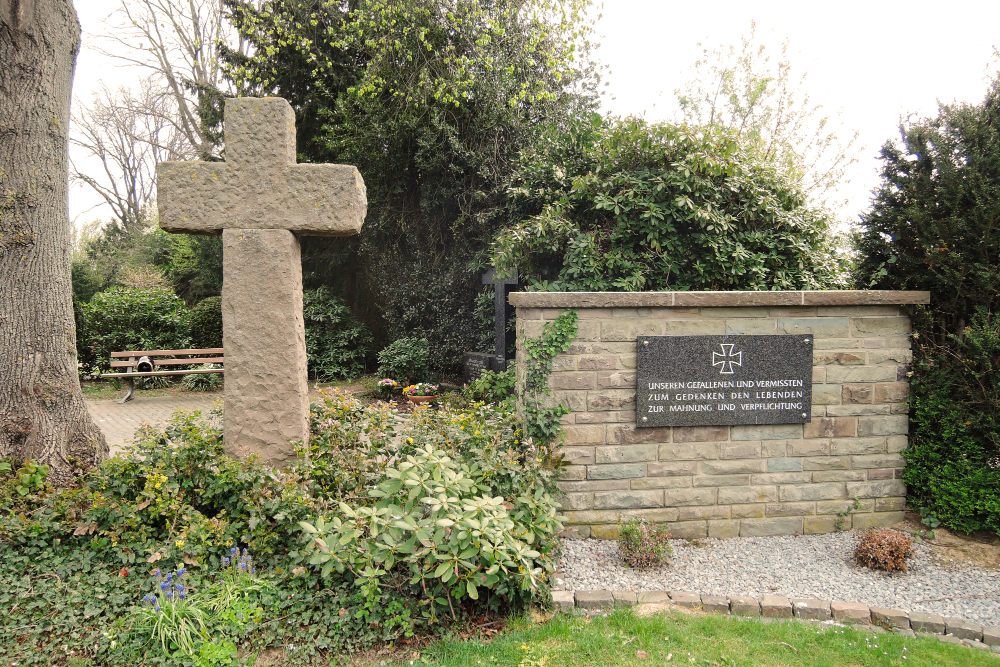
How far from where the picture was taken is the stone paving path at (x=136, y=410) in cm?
774

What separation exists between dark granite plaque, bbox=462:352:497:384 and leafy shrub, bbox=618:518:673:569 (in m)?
5.83

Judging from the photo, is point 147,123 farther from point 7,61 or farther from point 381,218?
point 7,61

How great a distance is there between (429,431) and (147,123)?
2092cm

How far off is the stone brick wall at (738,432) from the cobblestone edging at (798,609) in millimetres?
984

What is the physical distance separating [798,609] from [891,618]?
483mm

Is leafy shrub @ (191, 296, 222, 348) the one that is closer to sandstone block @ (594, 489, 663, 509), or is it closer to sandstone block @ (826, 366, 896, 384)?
sandstone block @ (594, 489, 663, 509)

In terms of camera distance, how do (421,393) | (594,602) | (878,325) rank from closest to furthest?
1. (594,602)
2. (878,325)
3. (421,393)

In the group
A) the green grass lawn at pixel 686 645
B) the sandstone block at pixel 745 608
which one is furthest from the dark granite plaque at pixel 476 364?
the green grass lawn at pixel 686 645

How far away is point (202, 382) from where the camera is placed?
1141 cm

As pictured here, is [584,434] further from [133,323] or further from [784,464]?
[133,323]

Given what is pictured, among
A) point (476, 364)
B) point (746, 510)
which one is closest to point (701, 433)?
point (746, 510)

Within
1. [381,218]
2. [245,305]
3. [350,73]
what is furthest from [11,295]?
[350,73]

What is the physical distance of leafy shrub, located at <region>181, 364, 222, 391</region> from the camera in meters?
11.3

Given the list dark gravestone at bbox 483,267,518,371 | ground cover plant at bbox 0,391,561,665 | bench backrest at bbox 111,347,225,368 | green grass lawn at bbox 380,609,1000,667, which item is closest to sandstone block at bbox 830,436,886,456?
green grass lawn at bbox 380,609,1000,667
